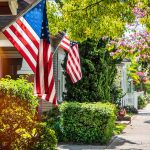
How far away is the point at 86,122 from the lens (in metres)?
16.8

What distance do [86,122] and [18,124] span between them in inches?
321

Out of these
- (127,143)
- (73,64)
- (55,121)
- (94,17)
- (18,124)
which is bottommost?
(127,143)

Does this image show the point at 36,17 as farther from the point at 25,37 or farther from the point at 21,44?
the point at 21,44

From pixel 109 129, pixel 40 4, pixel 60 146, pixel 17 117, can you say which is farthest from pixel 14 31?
pixel 109 129

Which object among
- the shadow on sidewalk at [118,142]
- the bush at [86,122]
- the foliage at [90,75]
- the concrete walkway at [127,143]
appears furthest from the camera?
the foliage at [90,75]

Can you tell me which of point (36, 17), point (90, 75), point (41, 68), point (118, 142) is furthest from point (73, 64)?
point (41, 68)

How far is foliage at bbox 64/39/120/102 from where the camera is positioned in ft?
64.7

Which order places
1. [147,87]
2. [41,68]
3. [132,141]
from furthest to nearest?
[147,87], [132,141], [41,68]

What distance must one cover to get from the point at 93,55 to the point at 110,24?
5.75 m

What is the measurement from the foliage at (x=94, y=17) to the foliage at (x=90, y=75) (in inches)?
172

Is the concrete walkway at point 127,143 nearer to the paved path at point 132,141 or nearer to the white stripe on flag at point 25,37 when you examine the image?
the paved path at point 132,141

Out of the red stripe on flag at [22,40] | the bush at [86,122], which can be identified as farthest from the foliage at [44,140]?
the bush at [86,122]

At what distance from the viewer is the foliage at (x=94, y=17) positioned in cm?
1341

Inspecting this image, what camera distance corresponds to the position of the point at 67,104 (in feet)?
55.6
